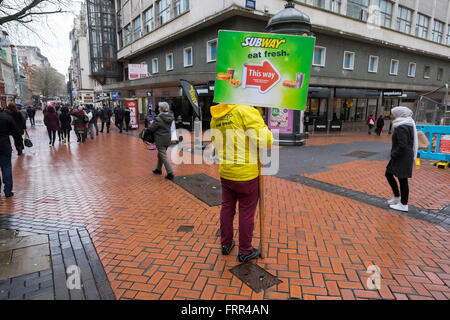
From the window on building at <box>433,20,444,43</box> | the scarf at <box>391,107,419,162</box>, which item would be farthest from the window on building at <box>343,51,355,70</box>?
the scarf at <box>391,107,419,162</box>

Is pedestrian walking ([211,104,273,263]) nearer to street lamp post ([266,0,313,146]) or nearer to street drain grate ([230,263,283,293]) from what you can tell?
street drain grate ([230,263,283,293])

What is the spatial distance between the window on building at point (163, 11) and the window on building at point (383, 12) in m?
16.6

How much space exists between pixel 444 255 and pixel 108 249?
4.32 meters

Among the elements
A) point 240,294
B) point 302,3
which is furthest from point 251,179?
point 302,3

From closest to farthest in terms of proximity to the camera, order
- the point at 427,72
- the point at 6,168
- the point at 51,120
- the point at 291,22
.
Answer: the point at 6,168 < the point at 291,22 < the point at 51,120 < the point at 427,72

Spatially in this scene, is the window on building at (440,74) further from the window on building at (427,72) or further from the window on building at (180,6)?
the window on building at (180,6)

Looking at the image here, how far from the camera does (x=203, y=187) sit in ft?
19.5

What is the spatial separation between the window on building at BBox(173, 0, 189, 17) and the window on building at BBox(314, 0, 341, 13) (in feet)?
28.7

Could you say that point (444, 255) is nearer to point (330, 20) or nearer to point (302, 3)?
point (302, 3)

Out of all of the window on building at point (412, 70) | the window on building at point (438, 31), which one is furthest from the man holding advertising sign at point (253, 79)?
the window on building at point (438, 31)

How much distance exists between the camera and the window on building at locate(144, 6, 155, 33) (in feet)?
76.8

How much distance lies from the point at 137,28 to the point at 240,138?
96.0 feet

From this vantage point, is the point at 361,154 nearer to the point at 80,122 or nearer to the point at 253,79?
the point at 253,79

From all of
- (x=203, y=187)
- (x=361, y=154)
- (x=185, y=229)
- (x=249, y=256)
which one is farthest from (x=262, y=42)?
(x=361, y=154)
